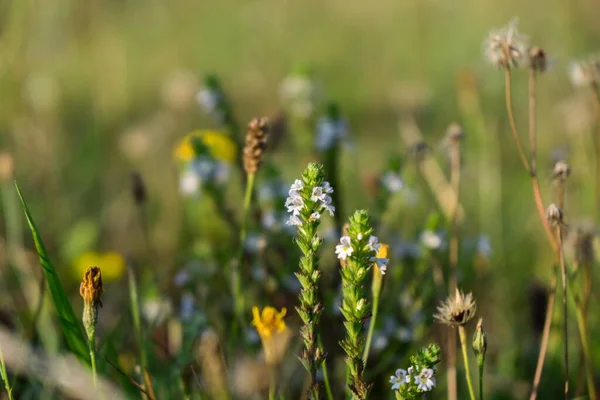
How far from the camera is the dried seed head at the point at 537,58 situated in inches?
58.4

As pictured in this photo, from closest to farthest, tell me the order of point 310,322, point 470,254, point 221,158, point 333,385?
point 310,322 → point 333,385 → point 470,254 → point 221,158

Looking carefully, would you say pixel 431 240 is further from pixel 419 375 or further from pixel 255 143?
pixel 419 375

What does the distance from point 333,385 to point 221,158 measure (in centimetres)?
80

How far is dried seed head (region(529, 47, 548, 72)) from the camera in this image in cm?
148

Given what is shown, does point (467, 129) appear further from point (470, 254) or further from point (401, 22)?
point (401, 22)

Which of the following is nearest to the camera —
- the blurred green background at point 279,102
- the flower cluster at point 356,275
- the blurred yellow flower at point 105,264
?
the flower cluster at point 356,275

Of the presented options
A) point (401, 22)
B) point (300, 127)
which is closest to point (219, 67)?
point (401, 22)

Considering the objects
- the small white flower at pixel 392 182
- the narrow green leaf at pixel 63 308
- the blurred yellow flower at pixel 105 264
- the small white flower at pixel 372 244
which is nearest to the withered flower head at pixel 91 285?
the narrow green leaf at pixel 63 308

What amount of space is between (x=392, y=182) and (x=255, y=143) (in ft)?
1.63

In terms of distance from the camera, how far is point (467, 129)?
3590mm

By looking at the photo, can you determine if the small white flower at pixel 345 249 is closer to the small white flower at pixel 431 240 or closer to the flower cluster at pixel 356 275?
the flower cluster at pixel 356 275

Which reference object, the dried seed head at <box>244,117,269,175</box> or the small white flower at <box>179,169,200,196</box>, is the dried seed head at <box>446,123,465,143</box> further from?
the small white flower at <box>179,169,200,196</box>

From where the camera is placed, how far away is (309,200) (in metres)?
1.12

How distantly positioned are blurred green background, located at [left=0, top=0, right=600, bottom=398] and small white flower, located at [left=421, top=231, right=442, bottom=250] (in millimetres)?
430
